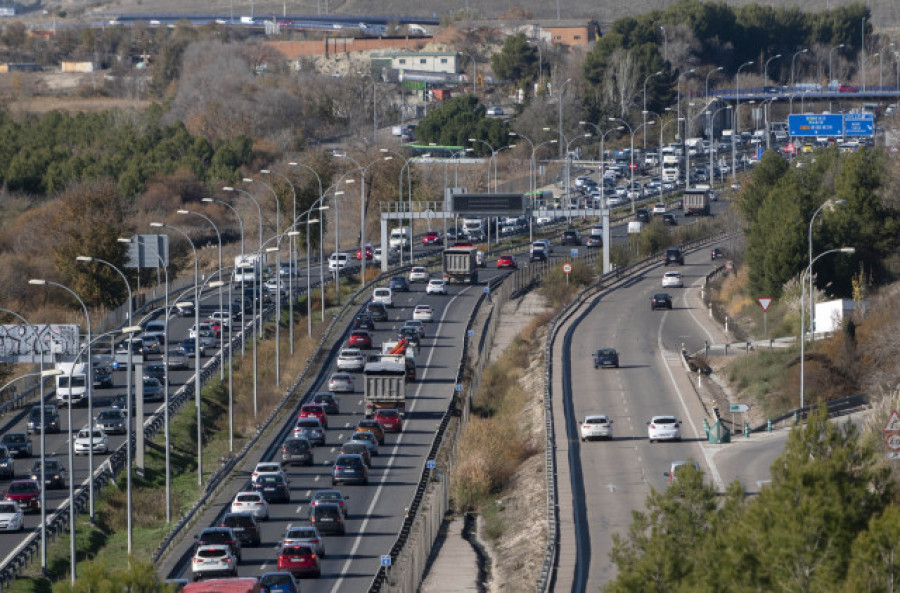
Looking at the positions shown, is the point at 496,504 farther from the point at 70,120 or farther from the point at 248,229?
the point at 70,120

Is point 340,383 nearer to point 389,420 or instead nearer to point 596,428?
point 389,420

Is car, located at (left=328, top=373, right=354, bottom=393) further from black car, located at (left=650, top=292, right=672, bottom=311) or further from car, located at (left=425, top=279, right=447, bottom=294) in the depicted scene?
black car, located at (left=650, top=292, right=672, bottom=311)

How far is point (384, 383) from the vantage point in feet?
229

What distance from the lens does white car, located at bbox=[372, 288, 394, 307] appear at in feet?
311

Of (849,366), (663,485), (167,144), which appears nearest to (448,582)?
(663,485)

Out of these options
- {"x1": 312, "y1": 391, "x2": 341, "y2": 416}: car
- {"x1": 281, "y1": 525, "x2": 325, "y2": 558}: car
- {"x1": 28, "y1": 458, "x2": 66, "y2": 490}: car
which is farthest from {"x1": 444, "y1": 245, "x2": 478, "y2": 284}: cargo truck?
{"x1": 281, "y1": 525, "x2": 325, "y2": 558}: car

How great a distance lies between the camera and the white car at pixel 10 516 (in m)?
53.1

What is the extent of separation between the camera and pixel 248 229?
138 metres

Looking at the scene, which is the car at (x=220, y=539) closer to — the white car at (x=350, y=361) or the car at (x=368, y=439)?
the car at (x=368, y=439)

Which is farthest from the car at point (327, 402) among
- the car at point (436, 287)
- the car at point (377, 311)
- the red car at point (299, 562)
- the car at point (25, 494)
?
the car at point (436, 287)

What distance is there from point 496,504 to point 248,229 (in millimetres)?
82839

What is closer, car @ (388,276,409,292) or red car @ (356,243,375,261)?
car @ (388,276,409,292)

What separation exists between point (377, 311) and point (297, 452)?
29776 mm

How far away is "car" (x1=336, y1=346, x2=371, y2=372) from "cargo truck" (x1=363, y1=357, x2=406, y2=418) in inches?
341
